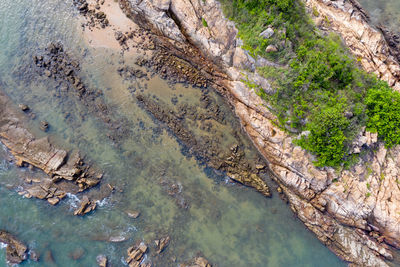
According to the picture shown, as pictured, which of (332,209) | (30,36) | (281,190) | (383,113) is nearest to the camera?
(383,113)

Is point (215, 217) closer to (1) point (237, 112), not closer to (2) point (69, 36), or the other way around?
(1) point (237, 112)

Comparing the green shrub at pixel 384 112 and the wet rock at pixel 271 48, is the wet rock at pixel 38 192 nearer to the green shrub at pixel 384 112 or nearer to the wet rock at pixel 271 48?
the wet rock at pixel 271 48

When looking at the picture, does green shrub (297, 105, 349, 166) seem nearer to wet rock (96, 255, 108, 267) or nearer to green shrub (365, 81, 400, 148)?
green shrub (365, 81, 400, 148)

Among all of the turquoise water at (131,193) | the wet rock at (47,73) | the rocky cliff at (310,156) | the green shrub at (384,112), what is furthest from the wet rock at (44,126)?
the green shrub at (384,112)

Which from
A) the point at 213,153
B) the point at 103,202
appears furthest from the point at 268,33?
the point at 103,202

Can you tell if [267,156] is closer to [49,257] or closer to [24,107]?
[49,257]

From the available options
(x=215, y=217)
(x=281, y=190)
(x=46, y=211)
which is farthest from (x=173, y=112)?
(x=46, y=211)
